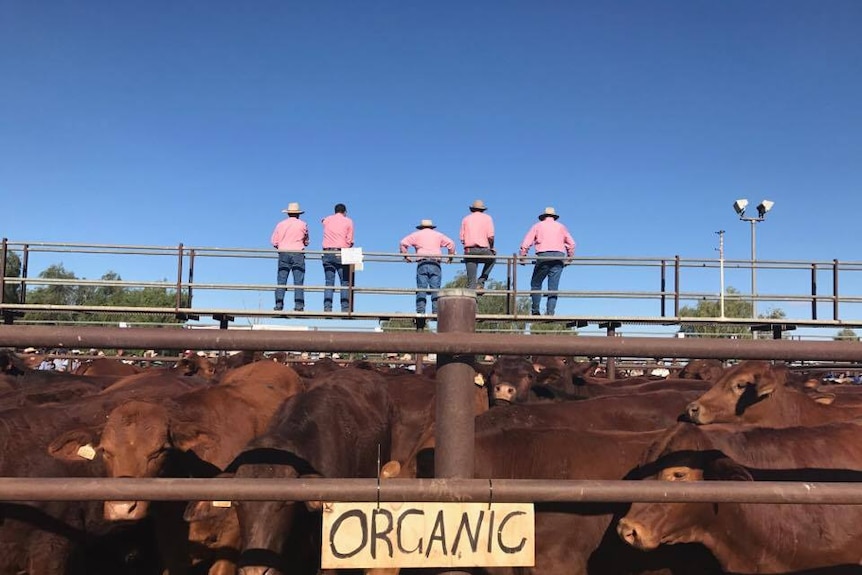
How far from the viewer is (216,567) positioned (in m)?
4.87

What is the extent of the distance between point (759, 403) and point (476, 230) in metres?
7.28

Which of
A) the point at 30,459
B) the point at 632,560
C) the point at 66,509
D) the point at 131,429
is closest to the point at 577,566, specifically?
the point at 632,560

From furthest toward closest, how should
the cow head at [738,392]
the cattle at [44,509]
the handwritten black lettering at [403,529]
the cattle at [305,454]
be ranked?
the cow head at [738,392] < the cattle at [44,509] < the cattle at [305,454] < the handwritten black lettering at [403,529]

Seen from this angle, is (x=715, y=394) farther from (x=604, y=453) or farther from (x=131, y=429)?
(x=131, y=429)

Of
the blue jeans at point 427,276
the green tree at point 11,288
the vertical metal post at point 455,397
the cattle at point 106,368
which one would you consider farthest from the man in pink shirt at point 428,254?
the vertical metal post at point 455,397

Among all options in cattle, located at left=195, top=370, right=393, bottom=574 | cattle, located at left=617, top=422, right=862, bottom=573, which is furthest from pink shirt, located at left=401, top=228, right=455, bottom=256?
cattle, located at left=617, top=422, right=862, bottom=573

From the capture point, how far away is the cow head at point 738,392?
6758 mm

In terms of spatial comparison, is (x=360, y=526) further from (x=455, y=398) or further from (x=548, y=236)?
(x=548, y=236)

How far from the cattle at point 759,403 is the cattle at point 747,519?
7.86 ft

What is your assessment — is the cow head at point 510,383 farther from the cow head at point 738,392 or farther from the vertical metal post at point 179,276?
the vertical metal post at point 179,276

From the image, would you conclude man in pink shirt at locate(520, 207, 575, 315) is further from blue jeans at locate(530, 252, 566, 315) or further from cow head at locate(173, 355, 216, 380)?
Result: cow head at locate(173, 355, 216, 380)

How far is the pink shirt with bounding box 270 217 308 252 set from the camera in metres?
13.6

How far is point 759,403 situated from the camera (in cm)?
700

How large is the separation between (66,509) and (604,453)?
368 cm
